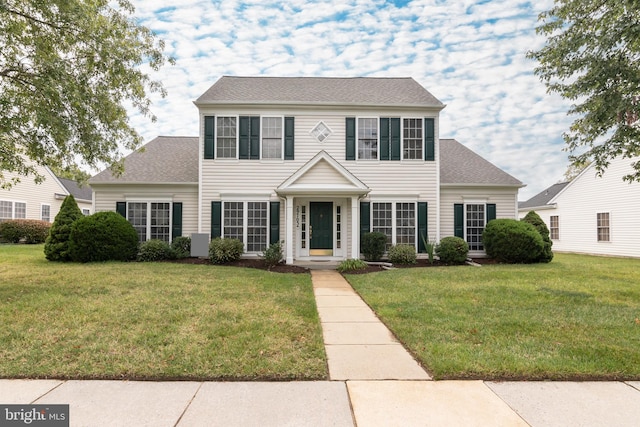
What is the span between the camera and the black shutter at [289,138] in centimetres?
1292

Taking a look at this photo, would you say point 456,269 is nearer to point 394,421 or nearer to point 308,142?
point 308,142

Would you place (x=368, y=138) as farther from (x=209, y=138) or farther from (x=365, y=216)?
(x=209, y=138)

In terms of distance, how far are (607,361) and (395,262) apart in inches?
342

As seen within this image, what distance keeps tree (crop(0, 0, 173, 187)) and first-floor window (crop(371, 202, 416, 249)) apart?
901 centimetres

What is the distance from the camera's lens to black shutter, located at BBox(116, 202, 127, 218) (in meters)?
13.3

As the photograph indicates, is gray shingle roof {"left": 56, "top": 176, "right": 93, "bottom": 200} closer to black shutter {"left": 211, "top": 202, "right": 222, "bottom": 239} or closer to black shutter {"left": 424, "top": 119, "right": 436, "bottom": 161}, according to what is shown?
black shutter {"left": 211, "top": 202, "right": 222, "bottom": 239}

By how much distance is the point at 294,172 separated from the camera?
12438 mm

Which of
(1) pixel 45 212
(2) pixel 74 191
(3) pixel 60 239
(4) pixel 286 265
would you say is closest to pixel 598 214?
(4) pixel 286 265

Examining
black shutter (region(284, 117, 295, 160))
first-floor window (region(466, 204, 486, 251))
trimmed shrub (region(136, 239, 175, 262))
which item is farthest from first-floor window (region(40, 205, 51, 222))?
first-floor window (region(466, 204, 486, 251))

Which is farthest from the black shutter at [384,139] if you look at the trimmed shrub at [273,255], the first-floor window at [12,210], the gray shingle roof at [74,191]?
the gray shingle roof at [74,191]

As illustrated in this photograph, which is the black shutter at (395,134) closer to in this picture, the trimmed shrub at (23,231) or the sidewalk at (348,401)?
the sidewalk at (348,401)

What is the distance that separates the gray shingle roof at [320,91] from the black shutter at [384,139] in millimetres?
716

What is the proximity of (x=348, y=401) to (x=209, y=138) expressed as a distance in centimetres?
1188

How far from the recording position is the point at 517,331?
15.4 feet
